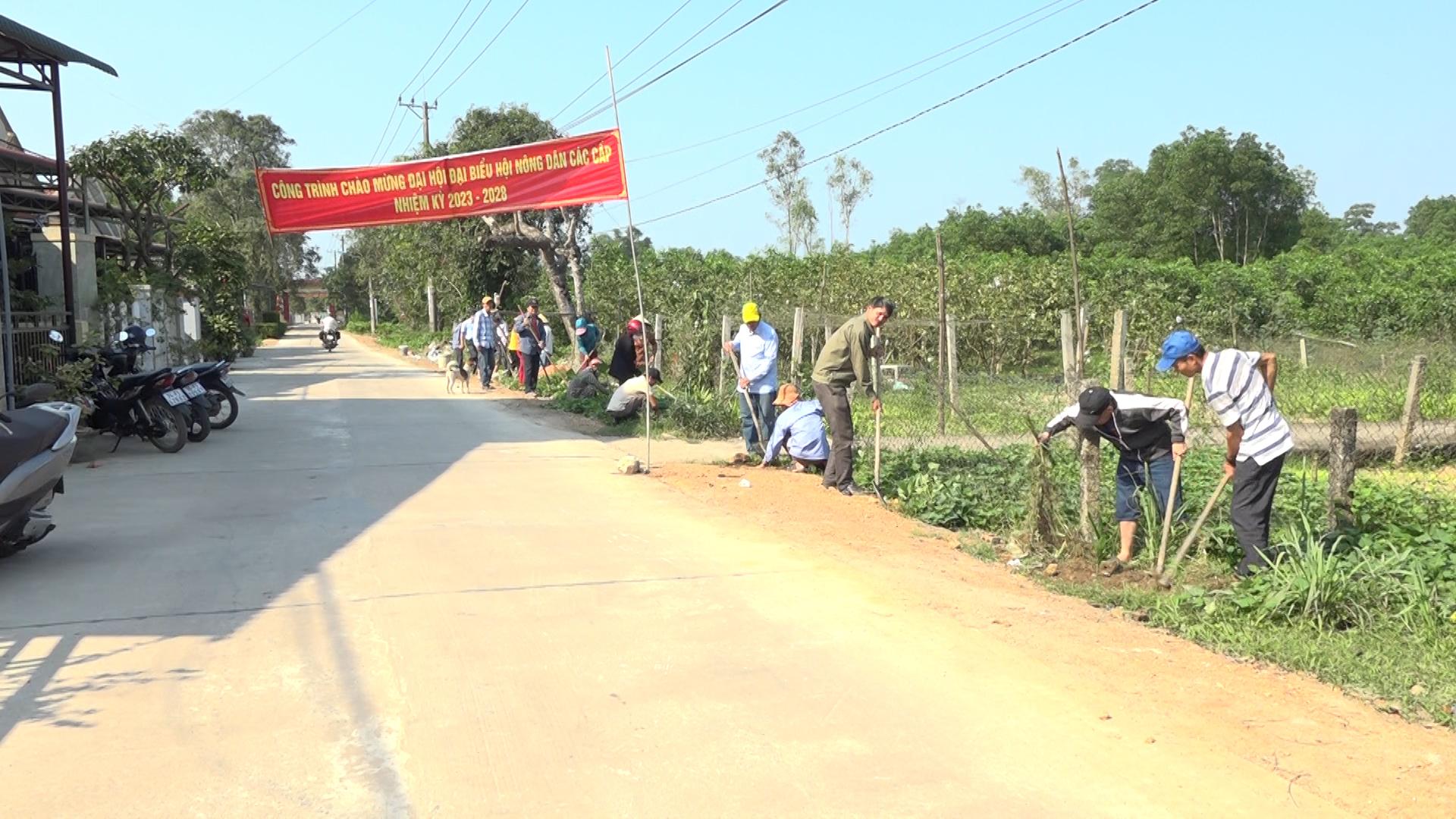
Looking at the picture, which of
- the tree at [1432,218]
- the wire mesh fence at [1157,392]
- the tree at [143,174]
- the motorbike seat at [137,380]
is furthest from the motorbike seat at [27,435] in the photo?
the tree at [1432,218]

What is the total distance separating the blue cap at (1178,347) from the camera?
233 inches

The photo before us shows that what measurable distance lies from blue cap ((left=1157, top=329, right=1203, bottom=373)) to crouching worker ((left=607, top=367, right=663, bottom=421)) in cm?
877

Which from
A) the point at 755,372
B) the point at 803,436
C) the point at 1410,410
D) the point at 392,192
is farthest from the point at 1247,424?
the point at 392,192

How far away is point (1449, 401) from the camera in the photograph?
14.1 metres

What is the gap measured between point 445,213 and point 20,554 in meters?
9.14

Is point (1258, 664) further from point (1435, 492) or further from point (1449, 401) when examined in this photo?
point (1449, 401)

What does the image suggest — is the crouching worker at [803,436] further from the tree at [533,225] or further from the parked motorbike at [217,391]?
the tree at [533,225]

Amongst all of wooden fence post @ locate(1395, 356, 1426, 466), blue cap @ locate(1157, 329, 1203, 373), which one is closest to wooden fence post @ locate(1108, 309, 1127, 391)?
blue cap @ locate(1157, 329, 1203, 373)

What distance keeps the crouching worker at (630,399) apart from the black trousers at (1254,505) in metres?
9.00

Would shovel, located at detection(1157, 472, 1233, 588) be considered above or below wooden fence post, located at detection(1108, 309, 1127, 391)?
below

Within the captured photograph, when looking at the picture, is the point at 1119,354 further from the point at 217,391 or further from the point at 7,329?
Result: the point at 217,391

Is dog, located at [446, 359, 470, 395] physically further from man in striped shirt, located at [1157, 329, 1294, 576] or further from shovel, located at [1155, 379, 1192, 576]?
man in striped shirt, located at [1157, 329, 1294, 576]

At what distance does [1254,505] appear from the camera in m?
5.91

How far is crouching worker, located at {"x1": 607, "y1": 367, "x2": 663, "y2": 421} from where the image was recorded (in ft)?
46.6
